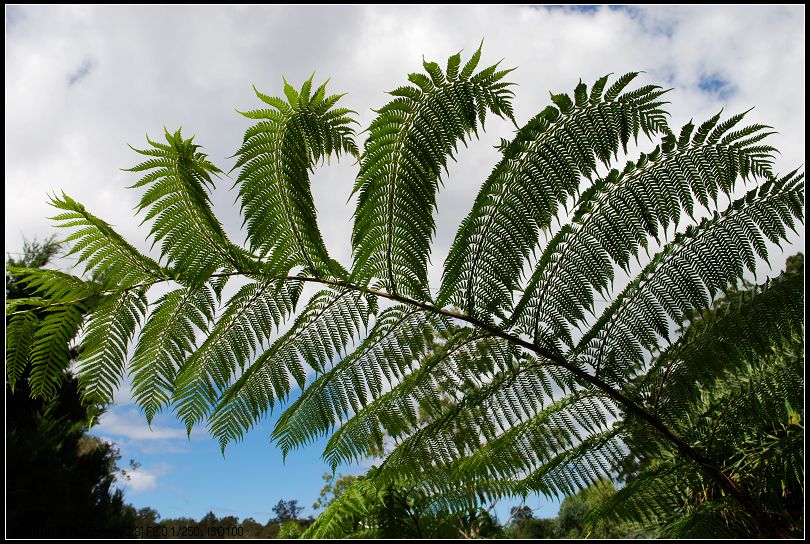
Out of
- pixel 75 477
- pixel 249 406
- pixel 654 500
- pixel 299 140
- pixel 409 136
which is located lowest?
pixel 654 500

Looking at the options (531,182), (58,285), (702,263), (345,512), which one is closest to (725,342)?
(702,263)

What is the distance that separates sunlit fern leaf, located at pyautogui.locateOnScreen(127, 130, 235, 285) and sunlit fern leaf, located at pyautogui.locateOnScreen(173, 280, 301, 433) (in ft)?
0.39

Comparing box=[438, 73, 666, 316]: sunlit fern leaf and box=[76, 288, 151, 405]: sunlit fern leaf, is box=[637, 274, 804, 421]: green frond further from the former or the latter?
box=[76, 288, 151, 405]: sunlit fern leaf

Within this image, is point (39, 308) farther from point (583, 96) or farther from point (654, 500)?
point (654, 500)

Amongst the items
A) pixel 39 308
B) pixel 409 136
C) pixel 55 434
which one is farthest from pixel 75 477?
pixel 409 136

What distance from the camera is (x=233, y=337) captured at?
1306 mm

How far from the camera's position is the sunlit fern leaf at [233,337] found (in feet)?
4.27

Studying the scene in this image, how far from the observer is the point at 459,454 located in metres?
1.39

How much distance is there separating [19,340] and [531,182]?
123 centimetres

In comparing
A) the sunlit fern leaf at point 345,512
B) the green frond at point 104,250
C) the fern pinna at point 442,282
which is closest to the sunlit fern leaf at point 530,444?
the fern pinna at point 442,282

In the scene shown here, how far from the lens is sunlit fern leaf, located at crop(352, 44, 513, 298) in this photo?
3.88ft

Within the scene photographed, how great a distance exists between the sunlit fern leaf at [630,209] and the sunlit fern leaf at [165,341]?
853 mm

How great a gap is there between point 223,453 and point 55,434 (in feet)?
31.7

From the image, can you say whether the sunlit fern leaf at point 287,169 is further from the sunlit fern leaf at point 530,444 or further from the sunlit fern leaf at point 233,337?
the sunlit fern leaf at point 530,444
